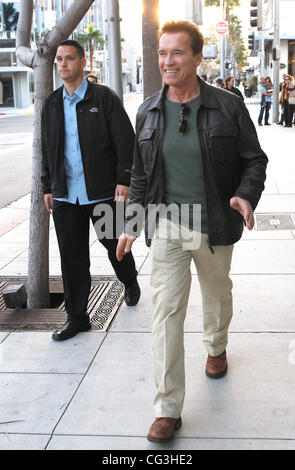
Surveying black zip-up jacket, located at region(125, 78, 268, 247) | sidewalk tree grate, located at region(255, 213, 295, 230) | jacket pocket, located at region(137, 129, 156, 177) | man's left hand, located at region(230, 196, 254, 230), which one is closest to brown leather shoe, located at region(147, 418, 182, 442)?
black zip-up jacket, located at region(125, 78, 268, 247)

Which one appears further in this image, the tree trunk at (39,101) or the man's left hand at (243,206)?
the tree trunk at (39,101)

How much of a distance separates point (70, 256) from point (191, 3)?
1322 cm

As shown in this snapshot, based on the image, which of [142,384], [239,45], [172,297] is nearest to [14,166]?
[142,384]

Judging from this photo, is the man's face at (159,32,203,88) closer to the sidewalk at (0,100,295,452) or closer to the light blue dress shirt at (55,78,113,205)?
the light blue dress shirt at (55,78,113,205)

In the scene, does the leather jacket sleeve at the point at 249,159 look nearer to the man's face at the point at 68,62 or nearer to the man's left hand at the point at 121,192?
the man's left hand at the point at 121,192

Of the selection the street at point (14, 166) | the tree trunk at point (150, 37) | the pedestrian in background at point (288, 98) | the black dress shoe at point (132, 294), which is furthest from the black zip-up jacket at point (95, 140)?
the pedestrian in background at point (288, 98)

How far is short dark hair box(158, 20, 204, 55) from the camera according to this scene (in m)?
3.23

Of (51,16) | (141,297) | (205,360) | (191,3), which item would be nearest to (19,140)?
(191,3)

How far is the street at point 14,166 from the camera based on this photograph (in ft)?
41.1

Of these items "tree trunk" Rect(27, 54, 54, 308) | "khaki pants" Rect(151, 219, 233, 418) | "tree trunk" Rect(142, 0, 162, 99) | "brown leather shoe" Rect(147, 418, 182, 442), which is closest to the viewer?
"brown leather shoe" Rect(147, 418, 182, 442)

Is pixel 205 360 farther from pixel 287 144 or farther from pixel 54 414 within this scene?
pixel 287 144

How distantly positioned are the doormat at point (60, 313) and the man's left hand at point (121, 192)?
1027 millimetres

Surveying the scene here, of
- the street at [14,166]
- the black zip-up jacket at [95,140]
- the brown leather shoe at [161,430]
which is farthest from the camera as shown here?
the street at [14,166]

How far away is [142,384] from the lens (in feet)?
12.9
